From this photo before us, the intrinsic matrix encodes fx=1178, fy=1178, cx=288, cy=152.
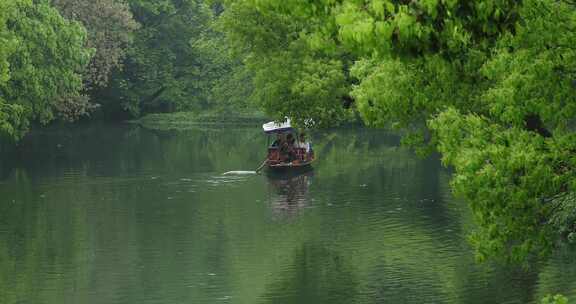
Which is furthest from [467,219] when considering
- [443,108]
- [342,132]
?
[342,132]

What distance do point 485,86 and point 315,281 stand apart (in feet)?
Result: 34.5

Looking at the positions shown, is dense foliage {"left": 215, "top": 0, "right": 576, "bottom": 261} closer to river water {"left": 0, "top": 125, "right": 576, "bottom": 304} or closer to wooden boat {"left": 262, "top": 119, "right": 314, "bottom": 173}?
river water {"left": 0, "top": 125, "right": 576, "bottom": 304}

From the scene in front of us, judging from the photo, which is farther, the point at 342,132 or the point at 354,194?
the point at 342,132

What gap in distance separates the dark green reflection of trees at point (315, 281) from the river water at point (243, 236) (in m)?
0.05

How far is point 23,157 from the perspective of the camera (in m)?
72.8

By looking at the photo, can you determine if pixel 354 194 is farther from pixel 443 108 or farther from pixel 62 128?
pixel 62 128

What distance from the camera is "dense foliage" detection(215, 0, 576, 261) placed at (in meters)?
11.6

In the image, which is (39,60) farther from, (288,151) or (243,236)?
(243,236)

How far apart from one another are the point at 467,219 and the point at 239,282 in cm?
1306

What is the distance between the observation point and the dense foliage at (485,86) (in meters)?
11.6

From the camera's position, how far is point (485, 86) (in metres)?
23.1

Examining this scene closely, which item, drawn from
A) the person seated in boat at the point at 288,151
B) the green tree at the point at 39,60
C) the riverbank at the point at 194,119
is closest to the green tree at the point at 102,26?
the riverbank at the point at 194,119

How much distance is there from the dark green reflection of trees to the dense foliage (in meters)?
5.65

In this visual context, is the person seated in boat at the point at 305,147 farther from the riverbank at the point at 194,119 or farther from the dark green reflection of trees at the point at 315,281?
the riverbank at the point at 194,119
